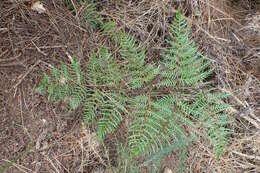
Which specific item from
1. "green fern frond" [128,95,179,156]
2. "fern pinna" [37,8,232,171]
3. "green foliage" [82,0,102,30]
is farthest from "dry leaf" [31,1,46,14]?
"green fern frond" [128,95,179,156]

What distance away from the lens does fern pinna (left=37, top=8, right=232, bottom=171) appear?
1.80 meters

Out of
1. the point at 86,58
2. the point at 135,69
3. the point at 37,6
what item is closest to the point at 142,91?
the point at 135,69

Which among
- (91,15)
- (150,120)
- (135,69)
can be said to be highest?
(91,15)

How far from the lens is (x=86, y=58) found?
80.8 inches

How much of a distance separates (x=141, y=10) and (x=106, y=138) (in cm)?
103

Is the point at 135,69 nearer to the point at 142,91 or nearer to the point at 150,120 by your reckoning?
the point at 142,91

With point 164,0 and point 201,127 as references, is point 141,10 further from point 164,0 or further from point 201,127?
point 201,127

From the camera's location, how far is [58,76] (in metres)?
1.94

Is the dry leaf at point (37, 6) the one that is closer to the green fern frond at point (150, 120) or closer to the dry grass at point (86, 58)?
the dry grass at point (86, 58)

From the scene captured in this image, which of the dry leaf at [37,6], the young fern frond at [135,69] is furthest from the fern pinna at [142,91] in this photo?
the dry leaf at [37,6]

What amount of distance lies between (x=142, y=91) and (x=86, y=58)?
493mm

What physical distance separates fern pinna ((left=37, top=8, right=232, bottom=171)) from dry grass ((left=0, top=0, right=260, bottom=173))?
0.41 ft

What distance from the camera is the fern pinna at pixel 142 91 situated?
70.9 inches

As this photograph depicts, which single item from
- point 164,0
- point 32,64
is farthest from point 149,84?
point 32,64
